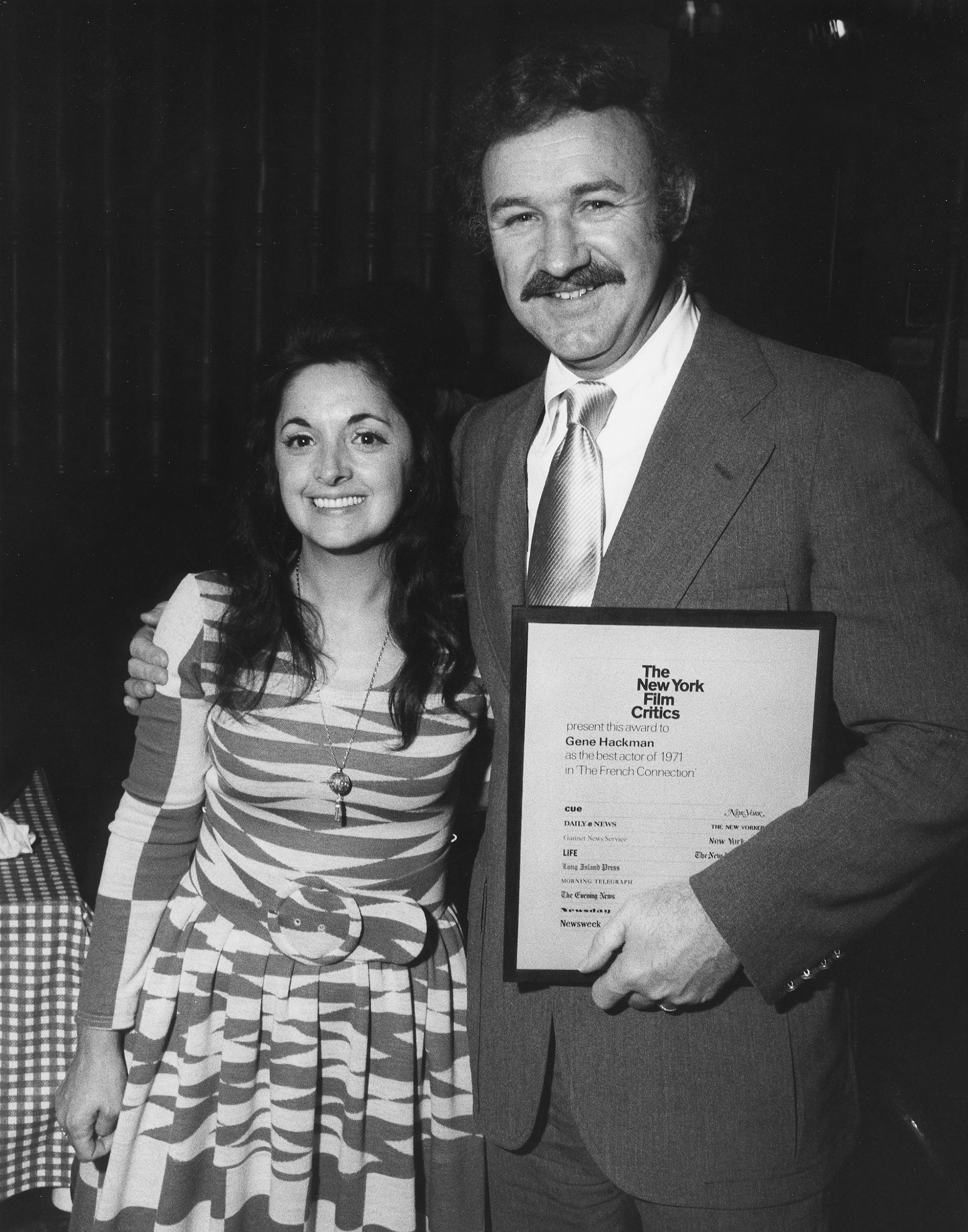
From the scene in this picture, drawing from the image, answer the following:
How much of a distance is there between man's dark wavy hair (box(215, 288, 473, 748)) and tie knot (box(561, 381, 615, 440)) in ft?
1.06

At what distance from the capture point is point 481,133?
1544 mm

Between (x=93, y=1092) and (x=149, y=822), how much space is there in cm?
43

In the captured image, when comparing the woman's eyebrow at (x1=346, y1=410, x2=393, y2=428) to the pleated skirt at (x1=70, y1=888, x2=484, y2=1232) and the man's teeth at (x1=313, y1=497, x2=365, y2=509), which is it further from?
the pleated skirt at (x1=70, y1=888, x2=484, y2=1232)

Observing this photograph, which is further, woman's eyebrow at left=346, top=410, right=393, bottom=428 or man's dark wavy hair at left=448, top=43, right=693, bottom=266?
woman's eyebrow at left=346, top=410, right=393, bottom=428

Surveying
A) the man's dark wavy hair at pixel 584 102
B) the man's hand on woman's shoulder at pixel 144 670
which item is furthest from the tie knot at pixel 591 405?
the man's hand on woman's shoulder at pixel 144 670

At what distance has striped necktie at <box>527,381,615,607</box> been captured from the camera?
140 centimetres

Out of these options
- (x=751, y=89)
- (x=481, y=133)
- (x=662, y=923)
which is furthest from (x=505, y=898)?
(x=751, y=89)

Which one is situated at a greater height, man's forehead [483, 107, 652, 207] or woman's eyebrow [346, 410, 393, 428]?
man's forehead [483, 107, 652, 207]

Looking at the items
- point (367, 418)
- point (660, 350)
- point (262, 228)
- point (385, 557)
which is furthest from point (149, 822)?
point (262, 228)

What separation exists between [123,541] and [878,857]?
6.82 feet

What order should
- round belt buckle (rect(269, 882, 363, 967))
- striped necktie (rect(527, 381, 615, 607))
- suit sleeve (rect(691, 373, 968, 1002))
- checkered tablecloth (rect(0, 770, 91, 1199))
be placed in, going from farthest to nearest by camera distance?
1. checkered tablecloth (rect(0, 770, 91, 1199))
2. round belt buckle (rect(269, 882, 363, 967))
3. striped necktie (rect(527, 381, 615, 607))
4. suit sleeve (rect(691, 373, 968, 1002))

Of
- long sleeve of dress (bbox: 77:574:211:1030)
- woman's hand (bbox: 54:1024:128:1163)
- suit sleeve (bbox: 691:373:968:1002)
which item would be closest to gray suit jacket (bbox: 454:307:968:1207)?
suit sleeve (bbox: 691:373:968:1002)

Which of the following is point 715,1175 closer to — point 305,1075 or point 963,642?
point 305,1075

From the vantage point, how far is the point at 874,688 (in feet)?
4.08
